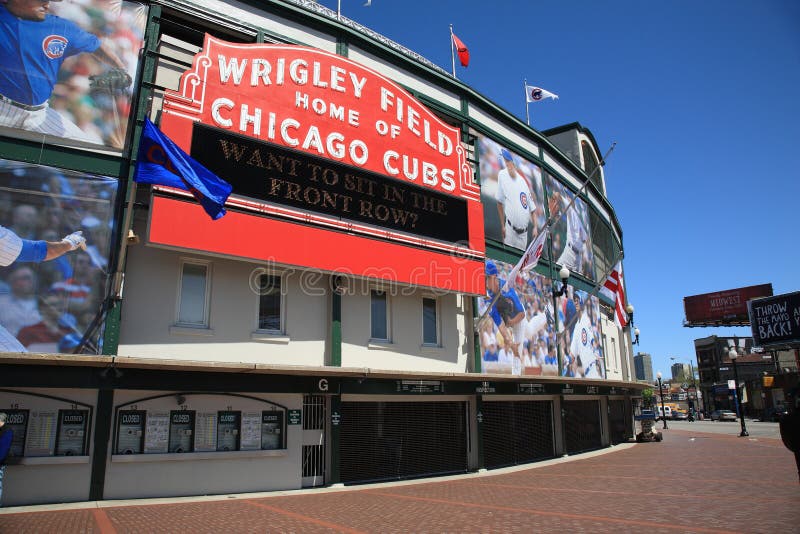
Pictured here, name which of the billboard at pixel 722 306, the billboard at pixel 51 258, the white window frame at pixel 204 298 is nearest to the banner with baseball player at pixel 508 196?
the white window frame at pixel 204 298

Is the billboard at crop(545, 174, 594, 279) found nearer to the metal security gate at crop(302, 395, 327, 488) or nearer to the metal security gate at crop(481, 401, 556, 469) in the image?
the metal security gate at crop(481, 401, 556, 469)

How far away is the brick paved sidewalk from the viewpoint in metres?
9.05

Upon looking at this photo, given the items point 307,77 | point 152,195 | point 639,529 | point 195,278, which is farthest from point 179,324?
point 639,529

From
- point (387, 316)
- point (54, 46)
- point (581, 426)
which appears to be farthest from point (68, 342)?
point (581, 426)

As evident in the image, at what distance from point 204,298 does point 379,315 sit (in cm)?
570

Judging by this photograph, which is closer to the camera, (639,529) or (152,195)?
(639,529)

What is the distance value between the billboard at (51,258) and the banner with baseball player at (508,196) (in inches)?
556

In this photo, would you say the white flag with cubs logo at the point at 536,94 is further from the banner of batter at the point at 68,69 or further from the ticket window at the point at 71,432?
the ticket window at the point at 71,432

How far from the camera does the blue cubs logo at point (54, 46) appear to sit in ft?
43.5

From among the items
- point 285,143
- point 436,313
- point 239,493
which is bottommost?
point 239,493

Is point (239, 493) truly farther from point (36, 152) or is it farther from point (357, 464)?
point (36, 152)

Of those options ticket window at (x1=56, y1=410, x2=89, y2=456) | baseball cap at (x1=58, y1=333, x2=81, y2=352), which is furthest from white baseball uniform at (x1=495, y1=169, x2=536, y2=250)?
ticket window at (x1=56, y1=410, x2=89, y2=456)

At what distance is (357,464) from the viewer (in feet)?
53.2

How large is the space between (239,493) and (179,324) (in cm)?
449
